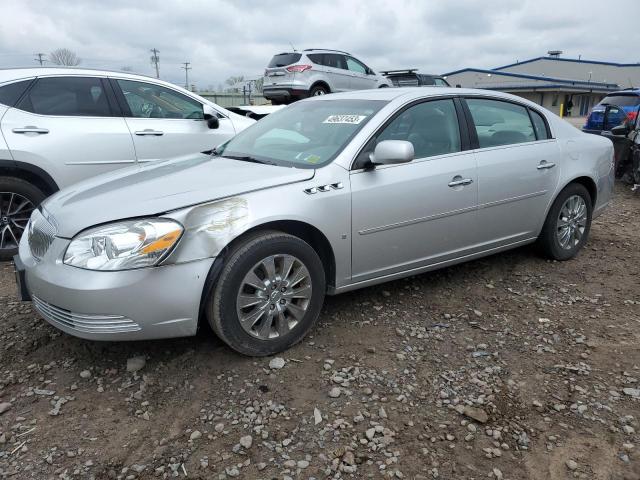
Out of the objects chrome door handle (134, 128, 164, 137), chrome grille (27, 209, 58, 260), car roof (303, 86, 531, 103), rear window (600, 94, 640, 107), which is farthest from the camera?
rear window (600, 94, 640, 107)

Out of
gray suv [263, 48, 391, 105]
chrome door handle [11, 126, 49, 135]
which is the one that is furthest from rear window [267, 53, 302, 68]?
chrome door handle [11, 126, 49, 135]

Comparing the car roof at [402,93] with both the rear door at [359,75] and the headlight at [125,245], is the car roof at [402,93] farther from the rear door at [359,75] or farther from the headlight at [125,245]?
the rear door at [359,75]

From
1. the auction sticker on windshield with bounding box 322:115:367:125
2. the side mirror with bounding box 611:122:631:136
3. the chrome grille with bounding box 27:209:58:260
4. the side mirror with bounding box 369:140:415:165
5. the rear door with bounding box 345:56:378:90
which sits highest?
the rear door with bounding box 345:56:378:90

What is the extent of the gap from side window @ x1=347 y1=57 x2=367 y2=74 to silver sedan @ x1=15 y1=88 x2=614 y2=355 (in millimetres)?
11777

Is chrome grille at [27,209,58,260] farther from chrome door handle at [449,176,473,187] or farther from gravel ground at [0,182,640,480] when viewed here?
chrome door handle at [449,176,473,187]

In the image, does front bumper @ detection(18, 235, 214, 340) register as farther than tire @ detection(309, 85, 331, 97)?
No

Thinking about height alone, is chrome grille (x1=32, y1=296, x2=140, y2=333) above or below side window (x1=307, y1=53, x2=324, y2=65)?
below

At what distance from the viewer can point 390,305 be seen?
385 cm

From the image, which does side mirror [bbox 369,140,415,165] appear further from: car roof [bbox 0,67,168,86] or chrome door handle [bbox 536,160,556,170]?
car roof [bbox 0,67,168,86]

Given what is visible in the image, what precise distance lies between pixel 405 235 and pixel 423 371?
38.0 inches

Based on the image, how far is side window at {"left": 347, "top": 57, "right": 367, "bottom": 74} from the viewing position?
15.6 metres

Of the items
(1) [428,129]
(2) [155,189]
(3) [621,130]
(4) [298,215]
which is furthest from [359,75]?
(2) [155,189]

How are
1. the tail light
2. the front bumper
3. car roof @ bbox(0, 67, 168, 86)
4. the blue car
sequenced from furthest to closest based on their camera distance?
the tail light → the blue car → car roof @ bbox(0, 67, 168, 86) → the front bumper

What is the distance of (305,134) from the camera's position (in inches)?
149
